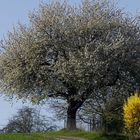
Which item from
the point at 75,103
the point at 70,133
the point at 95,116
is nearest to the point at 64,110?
the point at 95,116

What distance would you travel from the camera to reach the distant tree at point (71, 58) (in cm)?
5291

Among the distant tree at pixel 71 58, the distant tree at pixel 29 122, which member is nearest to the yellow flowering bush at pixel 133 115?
the distant tree at pixel 71 58

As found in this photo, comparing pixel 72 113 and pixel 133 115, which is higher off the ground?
pixel 72 113

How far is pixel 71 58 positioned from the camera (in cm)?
5297

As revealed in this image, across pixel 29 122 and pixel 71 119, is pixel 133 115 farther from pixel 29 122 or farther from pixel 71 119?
pixel 29 122

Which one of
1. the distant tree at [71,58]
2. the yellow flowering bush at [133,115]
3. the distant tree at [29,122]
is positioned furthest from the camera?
the distant tree at [29,122]

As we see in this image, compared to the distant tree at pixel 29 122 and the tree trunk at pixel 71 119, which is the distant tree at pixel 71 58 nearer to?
the tree trunk at pixel 71 119

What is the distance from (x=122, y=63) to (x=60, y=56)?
6.20 meters

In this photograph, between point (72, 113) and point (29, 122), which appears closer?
point (72, 113)

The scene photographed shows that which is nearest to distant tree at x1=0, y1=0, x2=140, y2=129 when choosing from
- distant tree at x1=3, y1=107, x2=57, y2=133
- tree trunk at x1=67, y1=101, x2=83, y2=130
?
tree trunk at x1=67, y1=101, x2=83, y2=130

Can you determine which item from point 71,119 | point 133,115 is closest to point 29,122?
point 71,119

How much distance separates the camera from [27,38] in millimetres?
56094

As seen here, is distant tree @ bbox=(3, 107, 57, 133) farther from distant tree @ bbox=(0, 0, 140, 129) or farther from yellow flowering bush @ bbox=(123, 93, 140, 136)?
yellow flowering bush @ bbox=(123, 93, 140, 136)

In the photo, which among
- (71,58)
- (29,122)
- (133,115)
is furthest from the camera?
(29,122)
